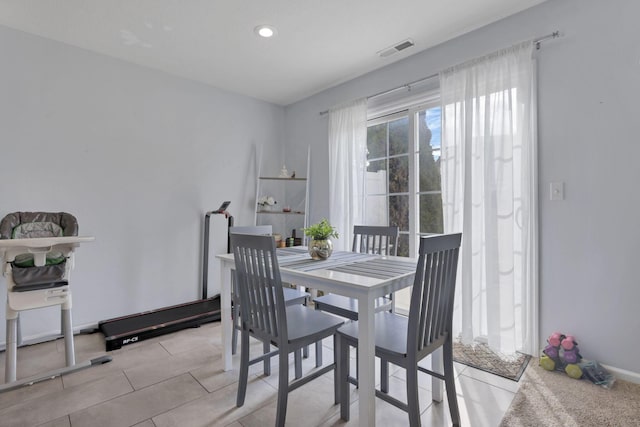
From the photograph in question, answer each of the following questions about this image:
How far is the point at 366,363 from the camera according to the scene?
136cm

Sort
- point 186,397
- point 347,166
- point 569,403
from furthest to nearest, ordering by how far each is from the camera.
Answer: point 347,166 < point 186,397 < point 569,403

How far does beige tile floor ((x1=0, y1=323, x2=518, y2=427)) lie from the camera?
1624 mm

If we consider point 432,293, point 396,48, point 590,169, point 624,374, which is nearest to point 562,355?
point 624,374

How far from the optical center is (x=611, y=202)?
6.35 feet

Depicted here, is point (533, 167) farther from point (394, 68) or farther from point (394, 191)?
point (394, 68)

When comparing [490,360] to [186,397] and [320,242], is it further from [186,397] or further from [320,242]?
[186,397]

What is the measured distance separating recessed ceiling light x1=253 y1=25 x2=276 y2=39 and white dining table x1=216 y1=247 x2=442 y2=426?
180cm

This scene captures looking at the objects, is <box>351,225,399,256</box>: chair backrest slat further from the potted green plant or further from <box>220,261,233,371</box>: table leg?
<box>220,261,233,371</box>: table leg

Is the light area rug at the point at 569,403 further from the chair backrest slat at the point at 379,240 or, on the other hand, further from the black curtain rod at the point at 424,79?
the black curtain rod at the point at 424,79

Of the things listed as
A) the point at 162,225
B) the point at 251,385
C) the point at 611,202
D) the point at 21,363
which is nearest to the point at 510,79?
the point at 611,202

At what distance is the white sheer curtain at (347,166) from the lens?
10.8ft

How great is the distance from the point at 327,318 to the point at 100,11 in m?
2.67

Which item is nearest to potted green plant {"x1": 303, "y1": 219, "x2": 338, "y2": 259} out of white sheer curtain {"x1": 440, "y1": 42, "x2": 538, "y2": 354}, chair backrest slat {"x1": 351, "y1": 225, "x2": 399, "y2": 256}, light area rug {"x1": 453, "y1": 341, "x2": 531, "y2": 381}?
chair backrest slat {"x1": 351, "y1": 225, "x2": 399, "y2": 256}

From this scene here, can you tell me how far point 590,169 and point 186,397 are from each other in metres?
2.87
